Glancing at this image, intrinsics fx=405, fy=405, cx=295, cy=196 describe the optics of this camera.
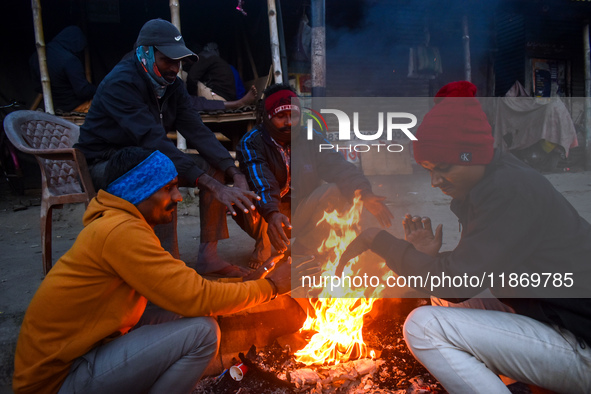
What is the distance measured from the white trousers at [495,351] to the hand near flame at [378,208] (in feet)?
4.24

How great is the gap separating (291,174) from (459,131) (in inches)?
76.2

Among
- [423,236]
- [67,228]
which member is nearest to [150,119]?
[423,236]

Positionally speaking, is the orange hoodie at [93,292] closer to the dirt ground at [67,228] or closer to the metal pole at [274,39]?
the dirt ground at [67,228]

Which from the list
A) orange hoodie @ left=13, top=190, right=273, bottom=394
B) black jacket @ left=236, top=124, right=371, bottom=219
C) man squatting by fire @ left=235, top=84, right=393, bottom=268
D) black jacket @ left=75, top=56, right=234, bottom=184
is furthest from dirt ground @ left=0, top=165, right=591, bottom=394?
black jacket @ left=75, top=56, right=234, bottom=184

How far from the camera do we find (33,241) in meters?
4.76

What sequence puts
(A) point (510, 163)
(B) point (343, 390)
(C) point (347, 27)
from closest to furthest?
→ 1. (A) point (510, 163)
2. (B) point (343, 390)
3. (C) point (347, 27)

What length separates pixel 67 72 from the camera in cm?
641

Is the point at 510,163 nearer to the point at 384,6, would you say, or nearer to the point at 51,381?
the point at 51,381

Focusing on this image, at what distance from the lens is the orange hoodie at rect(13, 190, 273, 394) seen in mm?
1694

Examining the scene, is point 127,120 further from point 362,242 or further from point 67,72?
point 67,72

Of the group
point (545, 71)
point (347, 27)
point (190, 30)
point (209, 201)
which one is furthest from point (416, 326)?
point (545, 71)

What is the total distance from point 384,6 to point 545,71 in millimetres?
5280

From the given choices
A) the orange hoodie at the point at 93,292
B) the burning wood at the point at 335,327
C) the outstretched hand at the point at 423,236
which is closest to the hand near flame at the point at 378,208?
the burning wood at the point at 335,327

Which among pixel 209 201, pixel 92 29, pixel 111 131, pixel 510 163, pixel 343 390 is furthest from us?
pixel 92 29
